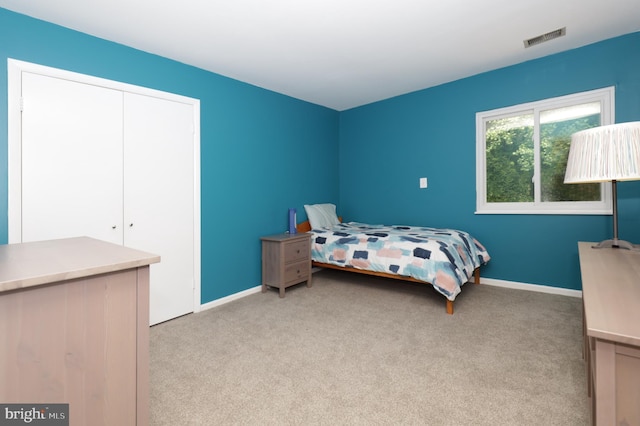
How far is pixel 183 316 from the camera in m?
2.86

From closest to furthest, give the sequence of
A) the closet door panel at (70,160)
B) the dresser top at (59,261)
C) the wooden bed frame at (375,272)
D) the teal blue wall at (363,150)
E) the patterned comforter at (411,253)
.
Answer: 1. the dresser top at (59,261)
2. the closet door panel at (70,160)
3. the teal blue wall at (363,150)
4. the patterned comforter at (411,253)
5. the wooden bed frame at (375,272)

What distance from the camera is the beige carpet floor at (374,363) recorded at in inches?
59.1

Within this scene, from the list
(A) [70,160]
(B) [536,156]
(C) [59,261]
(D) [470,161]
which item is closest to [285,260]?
(A) [70,160]

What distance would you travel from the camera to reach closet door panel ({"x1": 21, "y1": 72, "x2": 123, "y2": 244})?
83.1 inches

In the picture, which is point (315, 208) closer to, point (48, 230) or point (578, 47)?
point (48, 230)

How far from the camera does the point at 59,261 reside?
107 cm

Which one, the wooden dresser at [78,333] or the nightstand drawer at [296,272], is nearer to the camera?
the wooden dresser at [78,333]

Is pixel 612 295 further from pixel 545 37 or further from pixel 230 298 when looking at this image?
pixel 230 298

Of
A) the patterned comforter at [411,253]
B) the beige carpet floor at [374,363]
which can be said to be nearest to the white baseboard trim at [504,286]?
the beige carpet floor at [374,363]

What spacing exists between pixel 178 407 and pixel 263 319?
1.17 metres

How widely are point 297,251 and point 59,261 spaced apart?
2527 millimetres

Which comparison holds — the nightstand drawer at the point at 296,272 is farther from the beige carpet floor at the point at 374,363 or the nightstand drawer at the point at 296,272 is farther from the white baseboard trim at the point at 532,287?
the white baseboard trim at the point at 532,287

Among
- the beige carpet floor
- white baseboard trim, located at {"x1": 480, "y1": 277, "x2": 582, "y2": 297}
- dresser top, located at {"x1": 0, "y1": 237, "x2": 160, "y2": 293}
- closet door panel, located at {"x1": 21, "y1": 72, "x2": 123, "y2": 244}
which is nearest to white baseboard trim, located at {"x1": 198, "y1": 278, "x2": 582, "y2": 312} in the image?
white baseboard trim, located at {"x1": 480, "y1": 277, "x2": 582, "y2": 297}

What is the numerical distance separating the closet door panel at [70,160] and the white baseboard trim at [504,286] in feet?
3.64
